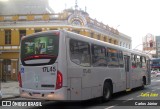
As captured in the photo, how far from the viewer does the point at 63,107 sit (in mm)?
12883

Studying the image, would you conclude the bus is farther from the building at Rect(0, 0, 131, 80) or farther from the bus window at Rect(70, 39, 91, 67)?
the building at Rect(0, 0, 131, 80)

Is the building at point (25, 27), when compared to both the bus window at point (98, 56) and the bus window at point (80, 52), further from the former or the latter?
the bus window at point (80, 52)

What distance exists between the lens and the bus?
1125cm

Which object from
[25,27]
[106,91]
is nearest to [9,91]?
[106,91]

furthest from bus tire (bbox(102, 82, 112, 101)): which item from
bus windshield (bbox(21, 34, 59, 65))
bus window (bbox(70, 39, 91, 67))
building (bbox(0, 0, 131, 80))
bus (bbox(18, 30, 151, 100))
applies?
building (bbox(0, 0, 131, 80))

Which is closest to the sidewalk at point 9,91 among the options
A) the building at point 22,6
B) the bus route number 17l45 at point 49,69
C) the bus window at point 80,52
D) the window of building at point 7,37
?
the bus route number 17l45 at point 49,69

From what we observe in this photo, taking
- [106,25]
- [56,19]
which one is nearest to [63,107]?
[56,19]

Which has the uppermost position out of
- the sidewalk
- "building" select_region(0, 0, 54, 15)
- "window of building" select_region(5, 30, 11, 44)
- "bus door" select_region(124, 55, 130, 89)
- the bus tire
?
"building" select_region(0, 0, 54, 15)

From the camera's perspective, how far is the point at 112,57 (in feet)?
51.8

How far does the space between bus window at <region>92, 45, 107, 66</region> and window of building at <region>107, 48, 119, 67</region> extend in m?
0.67

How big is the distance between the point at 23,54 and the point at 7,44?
89.2ft

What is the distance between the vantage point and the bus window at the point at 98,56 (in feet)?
→ 44.5

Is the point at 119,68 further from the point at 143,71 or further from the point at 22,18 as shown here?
the point at 22,18

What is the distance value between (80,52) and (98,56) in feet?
6.10
